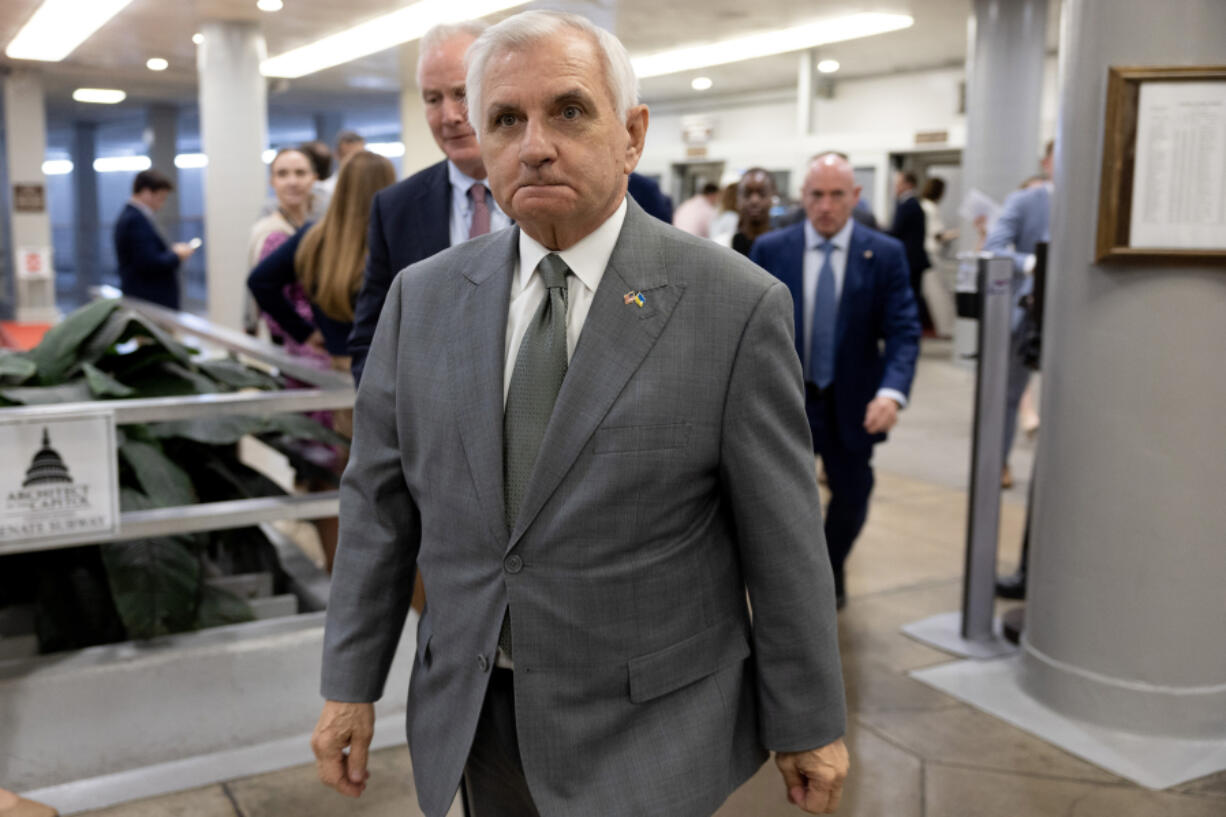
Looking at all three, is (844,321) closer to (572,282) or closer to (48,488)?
(48,488)

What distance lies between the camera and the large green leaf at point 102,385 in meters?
3.29

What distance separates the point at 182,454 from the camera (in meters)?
3.82

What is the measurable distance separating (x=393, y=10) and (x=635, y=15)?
8.79 feet

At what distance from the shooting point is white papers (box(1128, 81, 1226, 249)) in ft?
10.6

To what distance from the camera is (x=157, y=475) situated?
331cm

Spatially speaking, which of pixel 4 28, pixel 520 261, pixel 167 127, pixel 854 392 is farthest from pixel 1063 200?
pixel 167 127

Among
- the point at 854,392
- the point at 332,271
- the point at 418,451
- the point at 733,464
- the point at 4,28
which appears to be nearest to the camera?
the point at 733,464

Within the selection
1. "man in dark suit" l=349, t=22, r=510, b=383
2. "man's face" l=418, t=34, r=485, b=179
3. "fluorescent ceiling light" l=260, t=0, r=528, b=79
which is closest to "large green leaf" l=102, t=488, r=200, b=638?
"man in dark suit" l=349, t=22, r=510, b=383

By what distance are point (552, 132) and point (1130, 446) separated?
8.45ft

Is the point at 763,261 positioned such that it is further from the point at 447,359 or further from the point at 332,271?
the point at 447,359

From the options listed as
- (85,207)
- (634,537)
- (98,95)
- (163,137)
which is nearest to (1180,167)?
(634,537)

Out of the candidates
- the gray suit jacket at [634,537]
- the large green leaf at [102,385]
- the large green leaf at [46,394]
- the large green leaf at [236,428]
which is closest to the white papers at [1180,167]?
the gray suit jacket at [634,537]

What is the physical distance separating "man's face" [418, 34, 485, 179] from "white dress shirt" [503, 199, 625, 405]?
101 cm

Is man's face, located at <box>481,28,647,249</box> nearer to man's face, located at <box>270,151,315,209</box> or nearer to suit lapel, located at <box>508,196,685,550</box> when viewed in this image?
suit lapel, located at <box>508,196,685,550</box>
